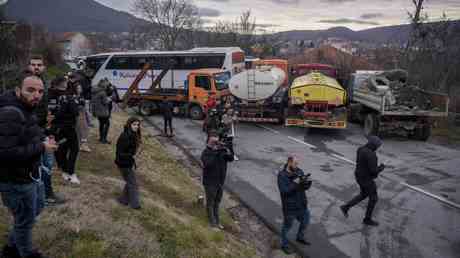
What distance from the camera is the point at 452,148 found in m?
13.9

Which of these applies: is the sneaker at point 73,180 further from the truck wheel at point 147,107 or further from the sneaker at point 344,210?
the truck wheel at point 147,107

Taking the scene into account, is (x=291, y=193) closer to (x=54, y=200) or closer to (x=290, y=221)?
Result: (x=290, y=221)

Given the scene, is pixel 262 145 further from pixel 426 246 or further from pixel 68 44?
pixel 68 44

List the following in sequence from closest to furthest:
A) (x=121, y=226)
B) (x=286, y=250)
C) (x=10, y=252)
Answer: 1. (x=10, y=252)
2. (x=121, y=226)
3. (x=286, y=250)

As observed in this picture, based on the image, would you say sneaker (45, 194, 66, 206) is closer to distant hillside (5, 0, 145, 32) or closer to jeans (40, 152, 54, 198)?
jeans (40, 152, 54, 198)

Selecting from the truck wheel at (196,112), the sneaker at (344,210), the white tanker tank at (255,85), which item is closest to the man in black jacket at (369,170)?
the sneaker at (344,210)

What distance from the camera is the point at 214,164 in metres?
6.13

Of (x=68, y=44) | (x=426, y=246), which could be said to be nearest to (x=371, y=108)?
(x=426, y=246)

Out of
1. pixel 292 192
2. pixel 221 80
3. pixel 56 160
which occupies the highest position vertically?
pixel 221 80

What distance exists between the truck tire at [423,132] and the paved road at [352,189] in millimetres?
434

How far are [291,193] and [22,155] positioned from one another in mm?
3756

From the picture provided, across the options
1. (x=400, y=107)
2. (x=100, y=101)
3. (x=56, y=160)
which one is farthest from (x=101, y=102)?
(x=400, y=107)

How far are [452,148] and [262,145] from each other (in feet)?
22.3

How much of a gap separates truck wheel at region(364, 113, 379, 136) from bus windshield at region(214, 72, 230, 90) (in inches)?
265
